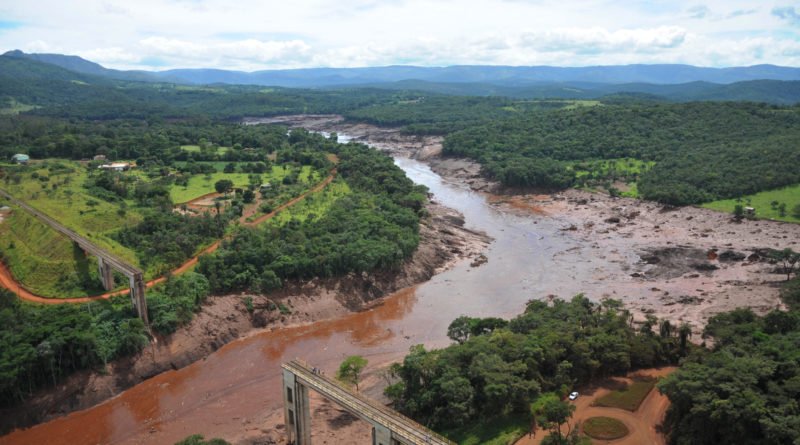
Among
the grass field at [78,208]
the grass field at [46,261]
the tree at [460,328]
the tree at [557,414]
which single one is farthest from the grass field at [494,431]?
the grass field at [78,208]

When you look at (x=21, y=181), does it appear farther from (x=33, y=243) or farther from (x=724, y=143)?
(x=724, y=143)

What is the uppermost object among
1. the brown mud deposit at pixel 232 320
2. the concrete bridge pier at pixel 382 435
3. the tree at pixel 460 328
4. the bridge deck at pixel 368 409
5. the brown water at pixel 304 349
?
the bridge deck at pixel 368 409

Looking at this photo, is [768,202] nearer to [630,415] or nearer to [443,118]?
[630,415]

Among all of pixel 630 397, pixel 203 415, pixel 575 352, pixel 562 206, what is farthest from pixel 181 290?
pixel 562 206

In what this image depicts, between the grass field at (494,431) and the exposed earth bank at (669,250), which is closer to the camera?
the grass field at (494,431)

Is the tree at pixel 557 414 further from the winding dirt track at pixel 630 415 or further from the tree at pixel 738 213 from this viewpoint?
the tree at pixel 738 213

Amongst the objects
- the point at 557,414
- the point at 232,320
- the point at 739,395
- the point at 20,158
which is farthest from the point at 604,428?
the point at 20,158

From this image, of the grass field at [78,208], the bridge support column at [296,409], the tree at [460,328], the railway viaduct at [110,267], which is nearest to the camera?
the bridge support column at [296,409]

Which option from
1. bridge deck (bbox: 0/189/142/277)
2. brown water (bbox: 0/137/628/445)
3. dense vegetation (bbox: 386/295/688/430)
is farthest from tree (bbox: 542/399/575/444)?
bridge deck (bbox: 0/189/142/277)
